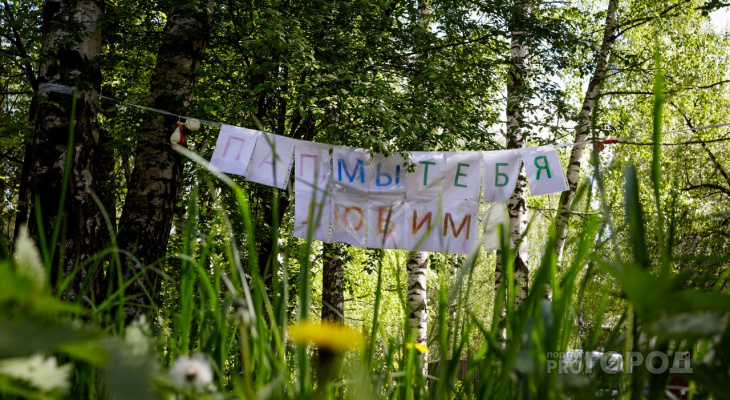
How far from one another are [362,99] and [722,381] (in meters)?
5.24

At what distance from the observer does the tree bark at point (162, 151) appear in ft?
14.1

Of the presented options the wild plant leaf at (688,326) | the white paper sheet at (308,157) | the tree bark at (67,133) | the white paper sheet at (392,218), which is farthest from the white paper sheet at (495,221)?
the white paper sheet at (392,218)

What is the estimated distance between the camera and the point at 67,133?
12.6 feet

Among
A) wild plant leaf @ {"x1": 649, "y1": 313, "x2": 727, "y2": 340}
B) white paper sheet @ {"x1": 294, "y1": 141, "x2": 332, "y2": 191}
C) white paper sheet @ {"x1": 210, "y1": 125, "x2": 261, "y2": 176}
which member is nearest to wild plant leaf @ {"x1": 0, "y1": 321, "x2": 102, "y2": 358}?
wild plant leaf @ {"x1": 649, "y1": 313, "x2": 727, "y2": 340}

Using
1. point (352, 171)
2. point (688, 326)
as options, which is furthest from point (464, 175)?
point (688, 326)

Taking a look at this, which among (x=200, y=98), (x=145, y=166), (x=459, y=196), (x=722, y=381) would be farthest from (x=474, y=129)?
(x=722, y=381)

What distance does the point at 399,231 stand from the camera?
17.5ft

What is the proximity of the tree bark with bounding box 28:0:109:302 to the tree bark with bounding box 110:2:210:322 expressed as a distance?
1.26 feet

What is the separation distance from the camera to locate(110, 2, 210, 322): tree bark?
4.29 m

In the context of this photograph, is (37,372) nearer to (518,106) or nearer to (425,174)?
(425,174)

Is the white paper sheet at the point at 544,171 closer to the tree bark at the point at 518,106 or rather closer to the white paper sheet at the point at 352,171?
the tree bark at the point at 518,106

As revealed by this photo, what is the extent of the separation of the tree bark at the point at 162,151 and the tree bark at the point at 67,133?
38cm

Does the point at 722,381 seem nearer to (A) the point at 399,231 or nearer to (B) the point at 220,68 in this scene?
(A) the point at 399,231

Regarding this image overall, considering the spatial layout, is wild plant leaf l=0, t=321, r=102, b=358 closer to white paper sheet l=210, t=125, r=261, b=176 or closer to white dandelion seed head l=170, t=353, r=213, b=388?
white dandelion seed head l=170, t=353, r=213, b=388
